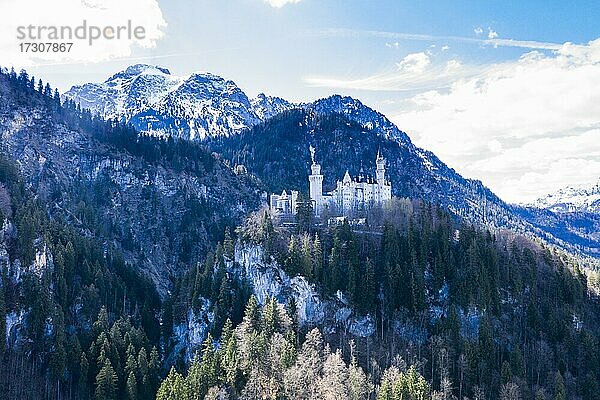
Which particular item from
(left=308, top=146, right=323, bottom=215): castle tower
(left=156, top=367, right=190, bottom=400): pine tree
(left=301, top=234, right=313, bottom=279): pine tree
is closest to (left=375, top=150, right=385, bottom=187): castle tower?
(left=308, top=146, right=323, bottom=215): castle tower

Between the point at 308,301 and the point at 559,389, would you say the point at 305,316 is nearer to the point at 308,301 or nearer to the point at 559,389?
the point at 308,301

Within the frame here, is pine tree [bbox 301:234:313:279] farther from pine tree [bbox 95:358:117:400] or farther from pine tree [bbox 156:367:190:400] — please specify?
pine tree [bbox 95:358:117:400]

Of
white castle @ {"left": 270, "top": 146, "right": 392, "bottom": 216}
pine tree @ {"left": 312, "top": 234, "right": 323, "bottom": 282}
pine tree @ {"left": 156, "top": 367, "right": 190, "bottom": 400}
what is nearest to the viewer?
pine tree @ {"left": 156, "top": 367, "right": 190, "bottom": 400}

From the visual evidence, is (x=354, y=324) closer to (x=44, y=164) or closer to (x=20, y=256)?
(x=20, y=256)

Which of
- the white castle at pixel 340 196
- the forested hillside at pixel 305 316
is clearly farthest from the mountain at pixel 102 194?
the white castle at pixel 340 196

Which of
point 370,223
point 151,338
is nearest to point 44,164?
point 151,338

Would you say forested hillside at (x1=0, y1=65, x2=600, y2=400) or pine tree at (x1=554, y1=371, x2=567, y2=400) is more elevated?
forested hillside at (x1=0, y1=65, x2=600, y2=400)

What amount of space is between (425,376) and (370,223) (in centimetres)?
4278

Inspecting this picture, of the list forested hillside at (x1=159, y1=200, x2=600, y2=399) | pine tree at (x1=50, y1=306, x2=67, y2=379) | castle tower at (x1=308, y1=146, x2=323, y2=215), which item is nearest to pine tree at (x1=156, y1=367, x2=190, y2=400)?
forested hillside at (x1=159, y1=200, x2=600, y2=399)

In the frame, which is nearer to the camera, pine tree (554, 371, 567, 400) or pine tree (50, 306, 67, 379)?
pine tree (554, 371, 567, 400)

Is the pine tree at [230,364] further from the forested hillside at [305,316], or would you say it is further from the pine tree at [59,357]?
the pine tree at [59,357]

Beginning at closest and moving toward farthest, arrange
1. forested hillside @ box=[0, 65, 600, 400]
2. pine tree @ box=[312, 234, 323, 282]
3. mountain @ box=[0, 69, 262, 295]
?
forested hillside @ box=[0, 65, 600, 400]
pine tree @ box=[312, 234, 323, 282]
mountain @ box=[0, 69, 262, 295]

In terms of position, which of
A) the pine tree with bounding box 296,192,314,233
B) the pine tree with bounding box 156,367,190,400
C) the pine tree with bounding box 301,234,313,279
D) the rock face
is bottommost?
the pine tree with bounding box 156,367,190,400

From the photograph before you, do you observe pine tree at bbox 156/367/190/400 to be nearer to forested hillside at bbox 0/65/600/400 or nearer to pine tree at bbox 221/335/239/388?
forested hillside at bbox 0/65/600/400
